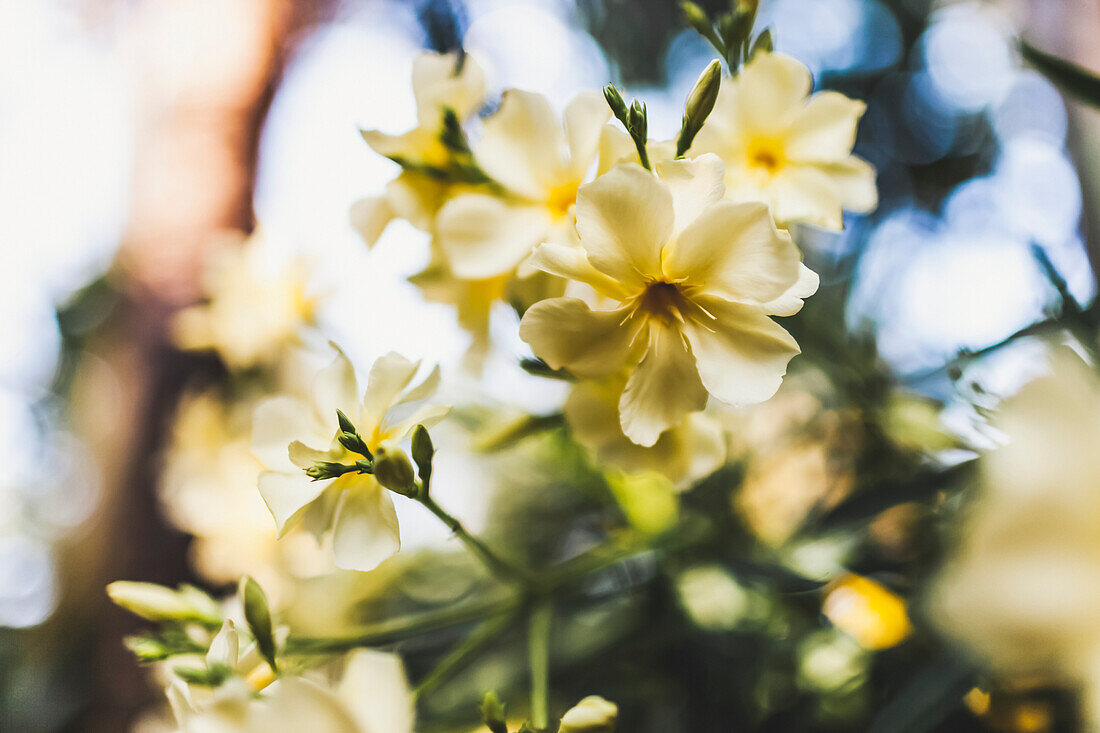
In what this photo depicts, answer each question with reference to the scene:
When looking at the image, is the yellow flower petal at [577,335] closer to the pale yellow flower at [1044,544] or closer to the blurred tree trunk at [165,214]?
the pale yellow flower at [1044,544]

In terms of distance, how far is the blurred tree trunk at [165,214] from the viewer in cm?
77

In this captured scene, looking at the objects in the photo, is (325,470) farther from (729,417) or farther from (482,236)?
(729,417)

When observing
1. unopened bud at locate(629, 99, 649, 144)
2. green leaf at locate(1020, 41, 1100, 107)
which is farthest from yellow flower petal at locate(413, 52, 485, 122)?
green leaf at locate(1020, 41, 1100, 107)

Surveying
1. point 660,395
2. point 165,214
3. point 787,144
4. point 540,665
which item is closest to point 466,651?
point 540,665

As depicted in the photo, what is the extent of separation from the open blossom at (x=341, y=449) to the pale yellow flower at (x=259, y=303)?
21 centimetres

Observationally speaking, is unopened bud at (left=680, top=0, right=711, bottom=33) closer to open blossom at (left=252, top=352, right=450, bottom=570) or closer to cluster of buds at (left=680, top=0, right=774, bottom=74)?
cluster of buds at (left=680, top=0, right=774, bottom=74)

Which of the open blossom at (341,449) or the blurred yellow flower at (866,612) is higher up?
the open blossom at (341,449)

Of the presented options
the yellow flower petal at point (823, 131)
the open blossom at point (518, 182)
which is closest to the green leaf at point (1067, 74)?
the yellow flower petal at point (823, 131)

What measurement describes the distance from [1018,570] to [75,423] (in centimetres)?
154

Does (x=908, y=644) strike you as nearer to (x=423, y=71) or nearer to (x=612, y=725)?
(x=612, y=725)

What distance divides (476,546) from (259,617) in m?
0.09

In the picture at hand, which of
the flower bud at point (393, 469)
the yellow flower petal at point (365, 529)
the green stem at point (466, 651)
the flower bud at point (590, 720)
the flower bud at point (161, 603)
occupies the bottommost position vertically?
the green stem at point (466, 651)

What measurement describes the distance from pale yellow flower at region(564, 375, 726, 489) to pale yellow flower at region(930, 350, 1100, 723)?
0.36ft

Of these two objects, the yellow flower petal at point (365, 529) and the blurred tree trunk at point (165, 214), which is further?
the blurred tree trunk at point (165, 214)
